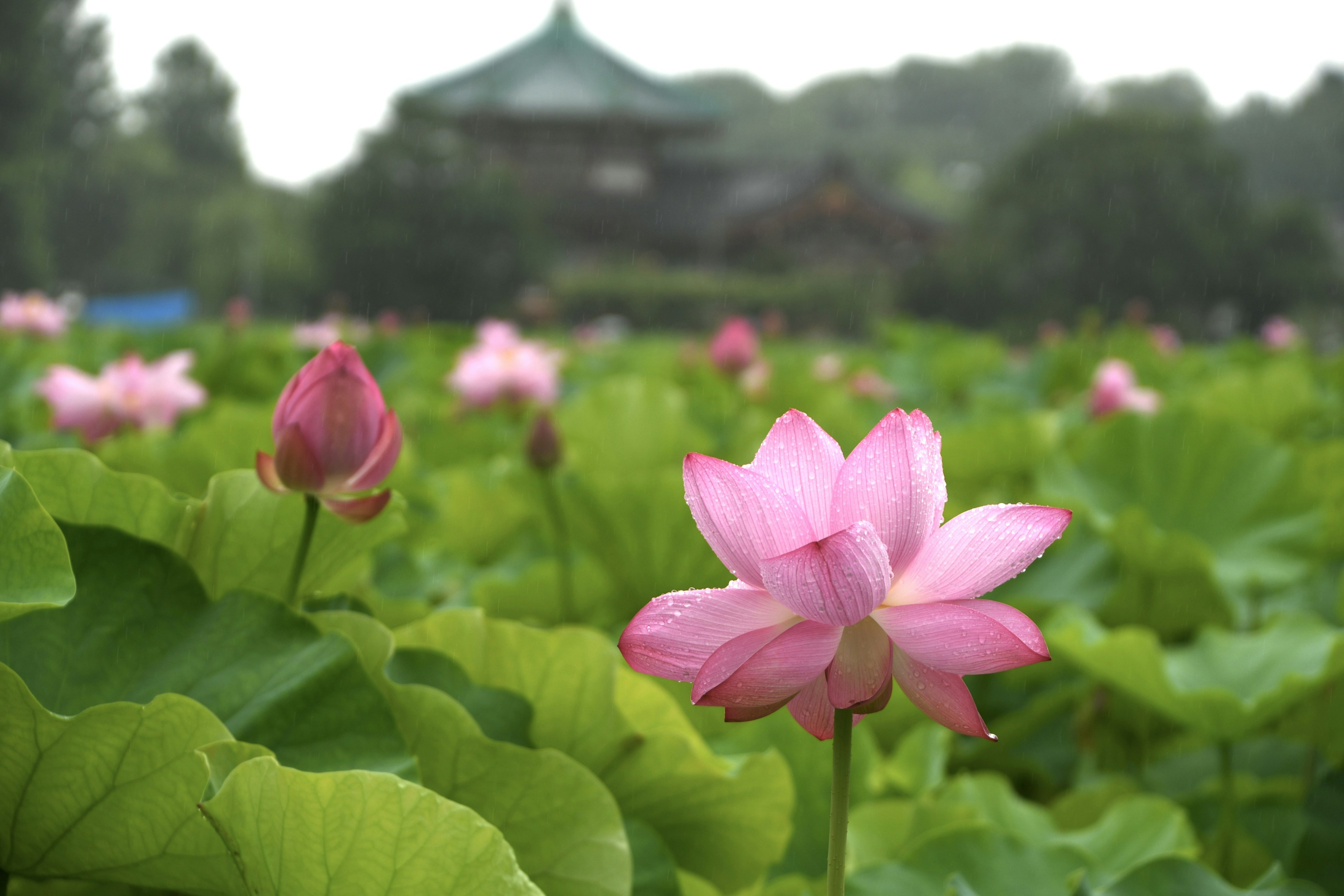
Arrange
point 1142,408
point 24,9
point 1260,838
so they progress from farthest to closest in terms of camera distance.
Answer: point 24,9 → point 1142,408 → point 1260,838

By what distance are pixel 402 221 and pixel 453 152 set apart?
0.80 metres

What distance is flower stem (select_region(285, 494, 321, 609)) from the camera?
48 cm

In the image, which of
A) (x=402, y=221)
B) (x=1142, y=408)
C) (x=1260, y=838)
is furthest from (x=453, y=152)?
(x=1260, y=838)

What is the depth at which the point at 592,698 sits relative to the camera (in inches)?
19.3

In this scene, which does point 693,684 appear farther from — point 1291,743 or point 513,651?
point 1291,743

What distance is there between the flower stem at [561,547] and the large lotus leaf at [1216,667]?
42 cm

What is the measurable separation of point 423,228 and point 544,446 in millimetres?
9962

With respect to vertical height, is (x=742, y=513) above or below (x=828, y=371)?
above

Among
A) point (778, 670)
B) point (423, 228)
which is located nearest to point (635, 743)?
point (778, 670)

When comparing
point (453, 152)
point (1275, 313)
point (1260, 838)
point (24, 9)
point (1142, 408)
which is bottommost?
point (1275, 313)

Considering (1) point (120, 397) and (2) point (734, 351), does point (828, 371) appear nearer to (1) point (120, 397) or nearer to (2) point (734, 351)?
(2) point (734, 351)

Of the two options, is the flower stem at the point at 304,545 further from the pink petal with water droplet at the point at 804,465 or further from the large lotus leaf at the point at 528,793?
the pink petal with water droplet at the point at 804,465

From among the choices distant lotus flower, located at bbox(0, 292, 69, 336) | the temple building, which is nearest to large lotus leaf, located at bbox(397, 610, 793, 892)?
distant lotus flower, located at bbox(0, 292, 69, 336)

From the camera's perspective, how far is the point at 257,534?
51 cm
